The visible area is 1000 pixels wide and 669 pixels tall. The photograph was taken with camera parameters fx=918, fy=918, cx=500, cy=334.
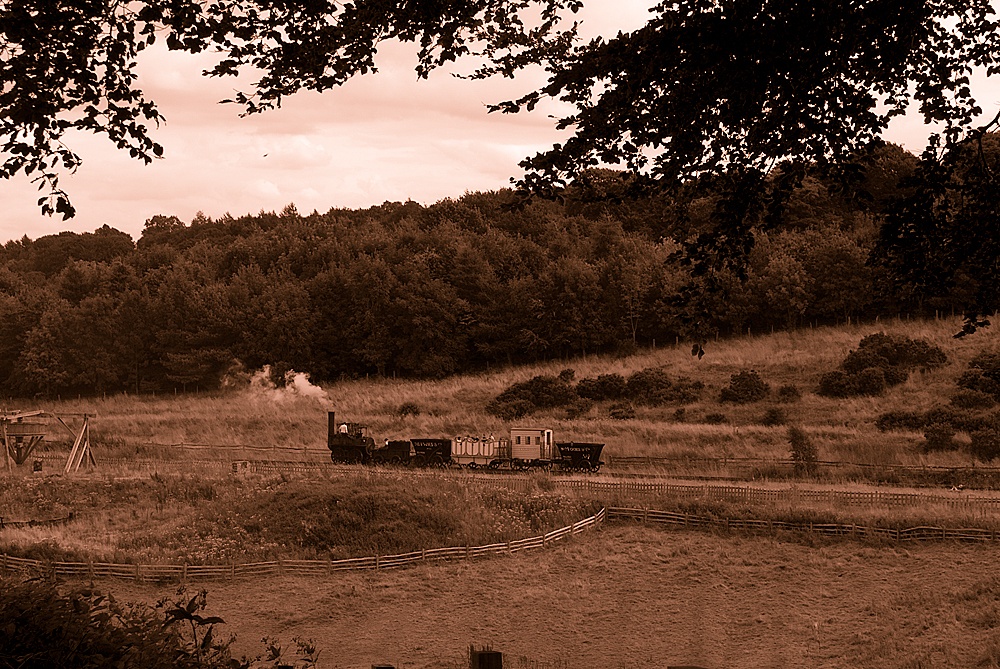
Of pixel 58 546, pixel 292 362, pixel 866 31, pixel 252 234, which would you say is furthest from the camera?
pixel 252 234

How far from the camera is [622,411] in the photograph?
4222 centimetres

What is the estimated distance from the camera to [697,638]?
17953 millimetres

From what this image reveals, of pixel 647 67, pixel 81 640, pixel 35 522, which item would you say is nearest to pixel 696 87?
pixel 647 67

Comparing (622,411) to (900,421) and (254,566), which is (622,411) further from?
(254,566)

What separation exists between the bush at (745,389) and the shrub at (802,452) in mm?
7219

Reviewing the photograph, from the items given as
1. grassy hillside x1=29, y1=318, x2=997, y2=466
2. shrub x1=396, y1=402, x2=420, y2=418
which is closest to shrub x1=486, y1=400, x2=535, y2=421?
grassy hillside x1=29, y1=318, x2=997, y2=466

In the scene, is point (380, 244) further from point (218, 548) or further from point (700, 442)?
point (218, 548)

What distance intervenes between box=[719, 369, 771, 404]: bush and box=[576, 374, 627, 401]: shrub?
5.08 m

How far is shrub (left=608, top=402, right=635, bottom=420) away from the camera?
41.8m

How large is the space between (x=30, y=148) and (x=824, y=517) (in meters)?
23.4

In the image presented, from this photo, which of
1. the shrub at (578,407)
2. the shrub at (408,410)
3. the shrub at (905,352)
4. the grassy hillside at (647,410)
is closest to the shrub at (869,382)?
the grassy hillside at (647,410)

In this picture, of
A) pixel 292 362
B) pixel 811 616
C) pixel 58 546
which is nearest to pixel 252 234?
pixel 292 362

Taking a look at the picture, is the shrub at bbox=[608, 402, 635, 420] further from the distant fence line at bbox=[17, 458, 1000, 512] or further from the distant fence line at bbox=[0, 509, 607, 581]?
the distant fence line at bbox=[0, 509, 607, 581]

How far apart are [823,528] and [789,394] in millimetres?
17172
